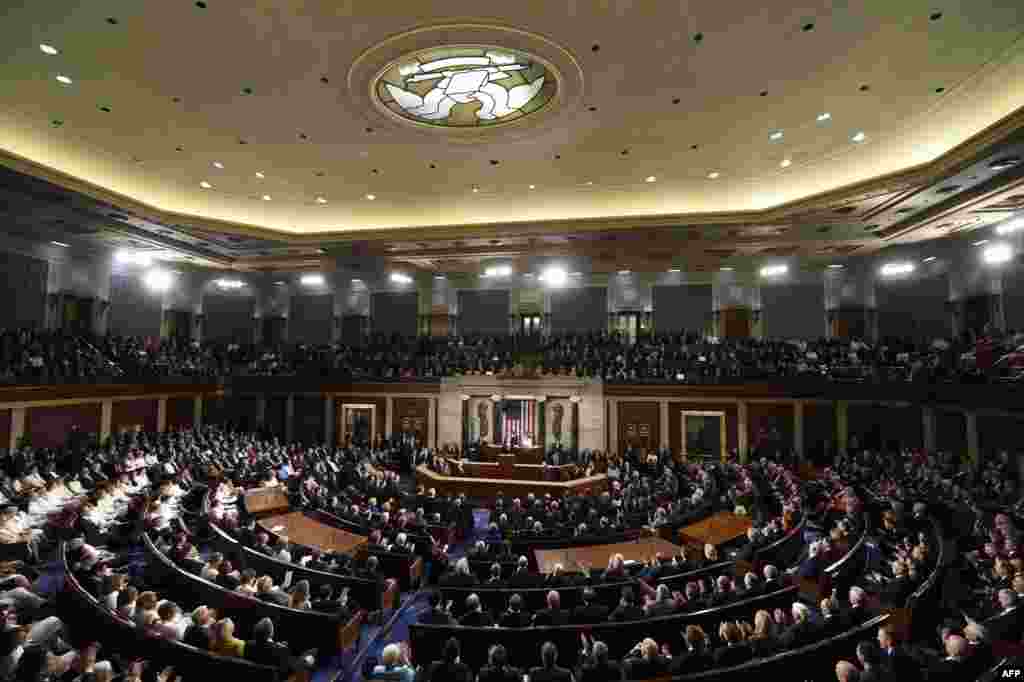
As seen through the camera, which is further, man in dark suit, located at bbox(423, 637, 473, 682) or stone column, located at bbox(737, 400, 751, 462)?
stone column, located at bbox(737, 400, 751, 462)

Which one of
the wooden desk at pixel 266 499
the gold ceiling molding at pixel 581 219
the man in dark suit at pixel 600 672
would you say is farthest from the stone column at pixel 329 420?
the man in dark suit at pixel 600 672

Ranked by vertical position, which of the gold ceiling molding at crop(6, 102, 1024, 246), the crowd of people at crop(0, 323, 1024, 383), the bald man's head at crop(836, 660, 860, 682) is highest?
the gold ceiling molding at crop(6, 102, 1024, 246)

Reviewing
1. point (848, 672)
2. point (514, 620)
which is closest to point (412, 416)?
point (514, 620)

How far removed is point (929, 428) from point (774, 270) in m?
9.38

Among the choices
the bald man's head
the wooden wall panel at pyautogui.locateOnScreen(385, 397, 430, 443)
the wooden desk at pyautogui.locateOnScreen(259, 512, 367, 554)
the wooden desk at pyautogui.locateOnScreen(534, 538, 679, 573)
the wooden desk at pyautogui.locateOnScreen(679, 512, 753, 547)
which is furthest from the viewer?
the wooden wall panel at pyautogui.locateOnScreen(385, 397, 430, 443)

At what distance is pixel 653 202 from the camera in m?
18.4

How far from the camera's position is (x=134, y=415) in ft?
69.2

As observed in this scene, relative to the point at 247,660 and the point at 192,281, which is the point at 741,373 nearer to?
the point at 247,660

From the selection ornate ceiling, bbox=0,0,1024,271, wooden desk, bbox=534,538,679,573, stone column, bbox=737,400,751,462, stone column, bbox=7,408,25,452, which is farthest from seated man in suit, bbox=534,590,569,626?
stone column, bbox=7,408,25,452

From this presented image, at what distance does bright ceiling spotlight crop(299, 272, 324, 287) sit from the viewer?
92.0 ft

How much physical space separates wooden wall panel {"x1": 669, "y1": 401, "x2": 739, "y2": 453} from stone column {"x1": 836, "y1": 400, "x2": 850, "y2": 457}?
394 centimetres

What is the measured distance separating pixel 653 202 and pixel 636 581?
14.2 m

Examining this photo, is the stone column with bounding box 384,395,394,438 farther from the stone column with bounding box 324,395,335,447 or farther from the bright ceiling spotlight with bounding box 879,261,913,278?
the bright ceiling spotlight with bounding box 879,261,913,278

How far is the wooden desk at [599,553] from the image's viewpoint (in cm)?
1045
